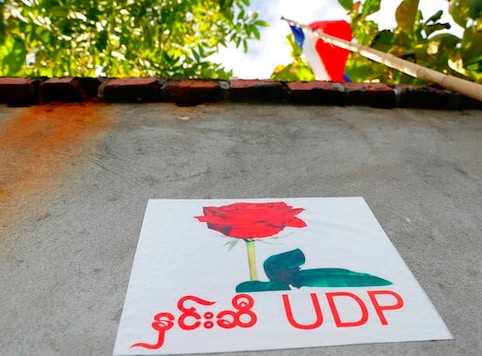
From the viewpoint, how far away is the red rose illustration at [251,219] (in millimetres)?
1014

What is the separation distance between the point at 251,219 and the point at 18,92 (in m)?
0.99

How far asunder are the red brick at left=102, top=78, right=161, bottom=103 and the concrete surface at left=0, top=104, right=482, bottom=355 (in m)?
0.05

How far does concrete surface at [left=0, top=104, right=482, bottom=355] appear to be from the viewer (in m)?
0.80

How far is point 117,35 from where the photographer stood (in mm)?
3186

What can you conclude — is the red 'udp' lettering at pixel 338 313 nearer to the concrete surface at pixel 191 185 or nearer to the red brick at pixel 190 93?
the concrete surface at pixel 191 185

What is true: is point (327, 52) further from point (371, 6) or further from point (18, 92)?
point (18, 92)

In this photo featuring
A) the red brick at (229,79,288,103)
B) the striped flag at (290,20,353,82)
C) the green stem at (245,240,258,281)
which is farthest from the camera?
the striped flag at (290,20,353,82)

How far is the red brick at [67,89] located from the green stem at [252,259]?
3.13 ft

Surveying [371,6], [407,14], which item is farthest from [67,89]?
[371,6]

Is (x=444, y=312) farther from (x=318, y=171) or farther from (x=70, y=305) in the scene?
(x=70, y=305)

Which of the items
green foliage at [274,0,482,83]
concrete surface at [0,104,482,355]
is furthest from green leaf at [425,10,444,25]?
concrete surface at [0,104,482,355]

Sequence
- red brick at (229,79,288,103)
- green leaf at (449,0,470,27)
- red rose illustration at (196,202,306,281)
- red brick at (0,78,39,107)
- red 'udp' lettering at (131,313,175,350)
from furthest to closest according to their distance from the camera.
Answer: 1. green leaf at (449,0,470,27)
2. red brick at (229,79,288,103)
3. red brick at (0,78,39,107)
4. red rose illustration at (196,202,306,281)
5. red 'udp' lettering at (131,313,175,350)

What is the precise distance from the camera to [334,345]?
2.50 ft

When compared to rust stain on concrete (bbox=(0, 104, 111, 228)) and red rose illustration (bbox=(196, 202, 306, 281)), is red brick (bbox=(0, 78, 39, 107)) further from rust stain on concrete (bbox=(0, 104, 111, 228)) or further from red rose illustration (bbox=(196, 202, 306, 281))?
red rose illustration (bbox=(196, 202, 306, 281))
